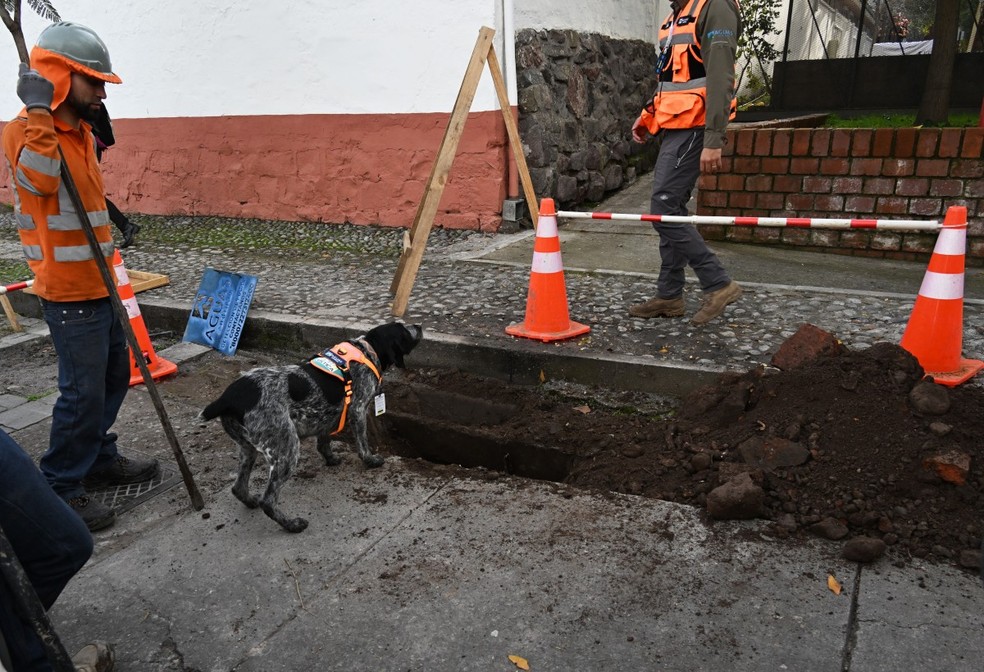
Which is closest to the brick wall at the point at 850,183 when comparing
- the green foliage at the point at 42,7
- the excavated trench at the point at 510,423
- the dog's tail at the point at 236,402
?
the excavated trench at the point at 510,423

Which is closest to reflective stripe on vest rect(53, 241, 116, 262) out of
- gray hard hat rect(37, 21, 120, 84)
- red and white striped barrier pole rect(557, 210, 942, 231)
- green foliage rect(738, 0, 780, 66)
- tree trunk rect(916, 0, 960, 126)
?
gray hard hat rect(37, 21, 120, 84)

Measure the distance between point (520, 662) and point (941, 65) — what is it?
9.79 metres

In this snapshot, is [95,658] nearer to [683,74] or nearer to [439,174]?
[439,174]

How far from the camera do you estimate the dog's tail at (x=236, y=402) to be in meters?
3.04

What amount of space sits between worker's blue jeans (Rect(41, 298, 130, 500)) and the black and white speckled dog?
0.51 m

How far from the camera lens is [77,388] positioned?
3.20m

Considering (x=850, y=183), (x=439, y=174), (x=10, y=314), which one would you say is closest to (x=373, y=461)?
(x=439, y=174)

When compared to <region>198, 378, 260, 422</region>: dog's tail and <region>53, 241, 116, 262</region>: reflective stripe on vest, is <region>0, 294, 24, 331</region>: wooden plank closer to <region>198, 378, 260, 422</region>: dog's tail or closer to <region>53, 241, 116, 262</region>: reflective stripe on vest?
<region>53, 241, 116, 262</region>: reflective stripe on vest

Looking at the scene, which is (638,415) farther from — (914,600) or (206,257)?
(206,257)

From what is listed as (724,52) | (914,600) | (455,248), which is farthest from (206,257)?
(914,600)

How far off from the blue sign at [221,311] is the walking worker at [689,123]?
2999 mm

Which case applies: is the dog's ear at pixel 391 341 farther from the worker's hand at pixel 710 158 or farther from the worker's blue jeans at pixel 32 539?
the worker's hand at pixel 710 158

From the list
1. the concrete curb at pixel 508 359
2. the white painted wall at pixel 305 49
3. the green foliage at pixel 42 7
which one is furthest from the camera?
the white painted wall at pixel 305 49

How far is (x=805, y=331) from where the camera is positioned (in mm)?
4012
